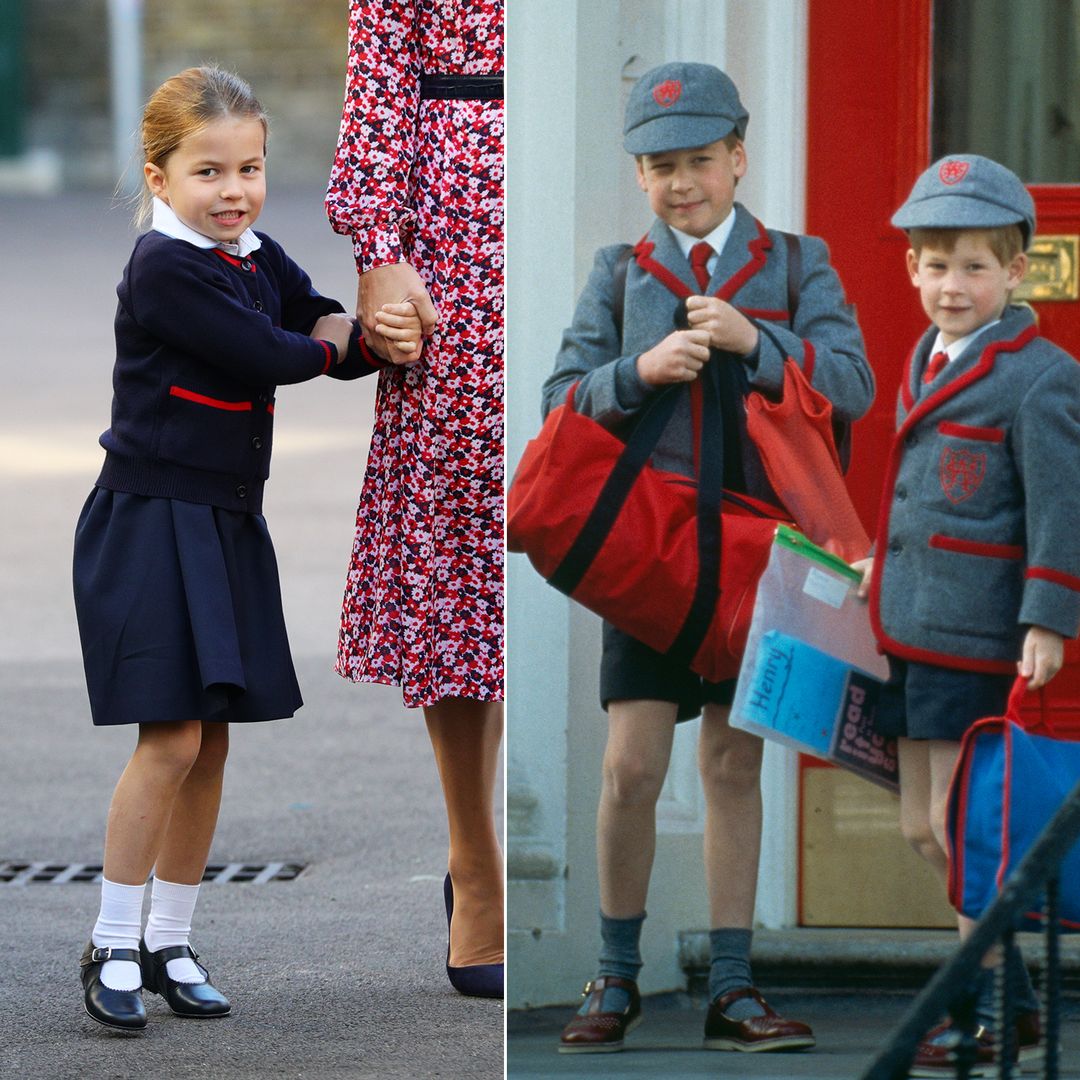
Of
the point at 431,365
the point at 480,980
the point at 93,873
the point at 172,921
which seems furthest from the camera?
the point at 93,873

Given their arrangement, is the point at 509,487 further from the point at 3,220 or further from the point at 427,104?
the point at 3,220

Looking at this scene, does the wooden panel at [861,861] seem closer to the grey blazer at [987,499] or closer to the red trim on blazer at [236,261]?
the grey blazer at [987,499]

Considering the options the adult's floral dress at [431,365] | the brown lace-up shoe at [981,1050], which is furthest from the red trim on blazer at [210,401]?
the brown lace-up shoe at [981,1050]

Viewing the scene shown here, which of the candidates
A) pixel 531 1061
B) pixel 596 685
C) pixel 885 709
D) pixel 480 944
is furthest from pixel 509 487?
pixel 480 944

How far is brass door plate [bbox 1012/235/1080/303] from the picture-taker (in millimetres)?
2631

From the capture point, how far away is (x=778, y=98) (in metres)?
2.65

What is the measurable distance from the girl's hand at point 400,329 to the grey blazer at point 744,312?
0.80m

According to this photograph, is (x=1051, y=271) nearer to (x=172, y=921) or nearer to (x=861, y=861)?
(x=861, y=861)

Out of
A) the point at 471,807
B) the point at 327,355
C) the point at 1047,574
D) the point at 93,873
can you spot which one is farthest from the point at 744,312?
the point at 93,873

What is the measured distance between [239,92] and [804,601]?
1.45 meters

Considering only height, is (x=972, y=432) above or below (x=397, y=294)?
below

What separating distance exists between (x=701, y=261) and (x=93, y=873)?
2.73 meters

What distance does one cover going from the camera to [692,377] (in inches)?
106

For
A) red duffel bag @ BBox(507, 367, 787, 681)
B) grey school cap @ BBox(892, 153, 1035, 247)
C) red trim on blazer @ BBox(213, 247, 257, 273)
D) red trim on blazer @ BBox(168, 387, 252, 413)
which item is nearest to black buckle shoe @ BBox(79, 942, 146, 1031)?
red trim on blazer @ BBox(168, 387, 252, 413)
